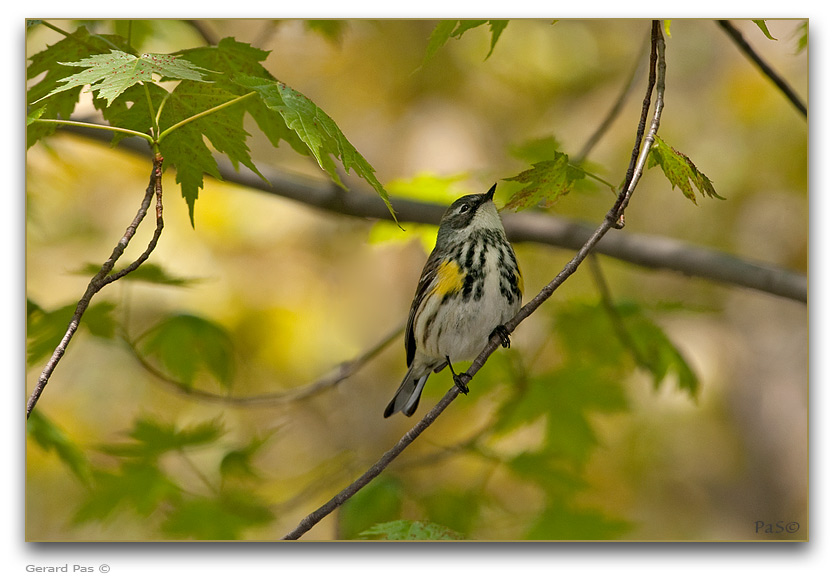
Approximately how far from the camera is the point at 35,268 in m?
2.07

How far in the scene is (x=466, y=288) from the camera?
172cm

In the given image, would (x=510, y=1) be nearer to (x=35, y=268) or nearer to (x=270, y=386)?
(x=35, y=268)

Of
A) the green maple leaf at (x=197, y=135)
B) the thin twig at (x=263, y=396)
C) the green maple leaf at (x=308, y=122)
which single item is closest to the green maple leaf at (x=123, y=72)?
the green maple leaf at (x=308, y=122)

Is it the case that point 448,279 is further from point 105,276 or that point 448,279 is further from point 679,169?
point 105,276

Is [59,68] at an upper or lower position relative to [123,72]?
upper

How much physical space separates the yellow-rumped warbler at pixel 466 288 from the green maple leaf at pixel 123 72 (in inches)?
32.1

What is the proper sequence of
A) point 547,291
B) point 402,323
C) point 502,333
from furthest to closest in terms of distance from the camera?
point 402,323 < point 502,333 < point 547,291

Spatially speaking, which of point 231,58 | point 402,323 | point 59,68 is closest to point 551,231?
point 402,323

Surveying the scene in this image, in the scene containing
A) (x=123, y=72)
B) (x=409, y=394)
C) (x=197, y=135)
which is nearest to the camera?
(x=123, y=72)

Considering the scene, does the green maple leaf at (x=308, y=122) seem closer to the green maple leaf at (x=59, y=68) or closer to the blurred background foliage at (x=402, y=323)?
the green maple leaf at (x=59, y=68)

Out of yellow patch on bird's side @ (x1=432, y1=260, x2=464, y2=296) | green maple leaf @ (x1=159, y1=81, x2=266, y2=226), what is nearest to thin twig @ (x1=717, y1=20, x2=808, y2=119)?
yellow patch on bird's side @ (x1=432, y1=260, x2=464, y2=296)

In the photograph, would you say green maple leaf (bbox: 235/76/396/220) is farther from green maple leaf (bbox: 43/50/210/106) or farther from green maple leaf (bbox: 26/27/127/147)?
green maple leaf (bbox: 26/27/127/147)

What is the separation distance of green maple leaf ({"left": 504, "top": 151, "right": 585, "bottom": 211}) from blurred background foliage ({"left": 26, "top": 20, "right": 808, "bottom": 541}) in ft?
1.81

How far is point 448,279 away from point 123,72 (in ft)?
2.94
